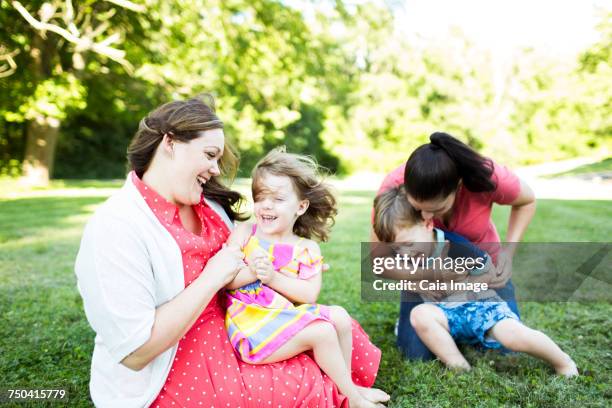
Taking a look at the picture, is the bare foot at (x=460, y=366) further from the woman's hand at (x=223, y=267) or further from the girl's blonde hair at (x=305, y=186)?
the woman's hand at (x=223, y=267)

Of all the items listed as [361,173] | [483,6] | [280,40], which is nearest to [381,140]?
[361,173]

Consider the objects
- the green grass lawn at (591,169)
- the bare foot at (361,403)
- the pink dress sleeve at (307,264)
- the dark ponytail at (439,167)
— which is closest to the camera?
the bare foot at (361,403)

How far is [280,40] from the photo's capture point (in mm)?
10422

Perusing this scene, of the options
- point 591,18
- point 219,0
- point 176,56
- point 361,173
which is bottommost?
point 361,173

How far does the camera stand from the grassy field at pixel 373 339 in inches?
109

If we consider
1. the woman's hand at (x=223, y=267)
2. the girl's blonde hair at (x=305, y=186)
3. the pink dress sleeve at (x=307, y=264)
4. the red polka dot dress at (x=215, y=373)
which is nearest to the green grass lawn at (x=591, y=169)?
the girl's blonde hair at (x=305, y=186)

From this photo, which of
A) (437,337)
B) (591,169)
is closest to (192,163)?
(437,337)

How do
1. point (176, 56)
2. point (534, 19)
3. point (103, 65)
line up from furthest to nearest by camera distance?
point (534, 19) < point (103, 65) < point (176, 56)

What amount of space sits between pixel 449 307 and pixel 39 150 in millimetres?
14958

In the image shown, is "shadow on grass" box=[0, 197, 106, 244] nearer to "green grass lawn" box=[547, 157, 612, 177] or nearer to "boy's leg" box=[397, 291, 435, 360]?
"boy's leg" box=[397, 291, 435, 360]

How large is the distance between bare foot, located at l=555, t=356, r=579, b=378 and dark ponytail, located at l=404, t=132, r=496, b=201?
3.74 feet

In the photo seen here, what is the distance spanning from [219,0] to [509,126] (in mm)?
26263

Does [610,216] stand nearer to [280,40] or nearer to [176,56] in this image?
[280,40]

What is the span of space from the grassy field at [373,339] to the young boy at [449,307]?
0.13 meters
